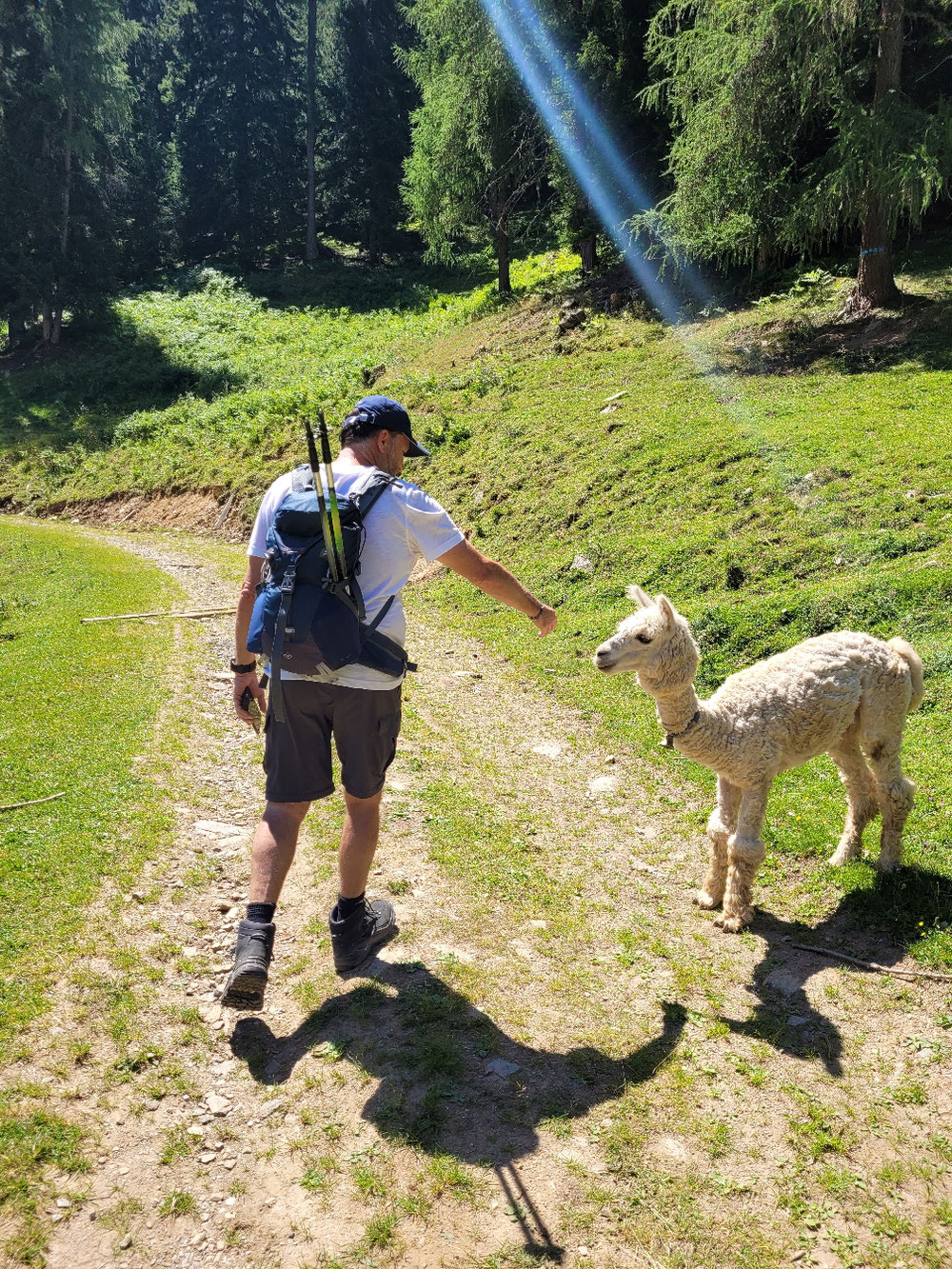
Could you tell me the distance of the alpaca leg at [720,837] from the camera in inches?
222

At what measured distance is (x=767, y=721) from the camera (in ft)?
17.8

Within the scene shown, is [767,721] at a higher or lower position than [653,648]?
lower

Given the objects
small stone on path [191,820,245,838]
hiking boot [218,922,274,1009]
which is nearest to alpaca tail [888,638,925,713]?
hiking boot [218,922,274,1009]

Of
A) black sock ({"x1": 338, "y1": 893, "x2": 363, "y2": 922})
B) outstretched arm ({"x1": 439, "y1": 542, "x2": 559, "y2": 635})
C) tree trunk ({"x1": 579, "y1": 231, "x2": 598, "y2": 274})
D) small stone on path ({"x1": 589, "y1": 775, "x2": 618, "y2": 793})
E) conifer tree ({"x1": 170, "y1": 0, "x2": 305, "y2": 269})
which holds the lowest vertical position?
small stone on path ({"x1": 589, "y1": 775, "x2": 618, "y2": 793})

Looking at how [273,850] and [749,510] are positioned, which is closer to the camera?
[273,850]

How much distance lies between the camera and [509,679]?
1112 centimetres

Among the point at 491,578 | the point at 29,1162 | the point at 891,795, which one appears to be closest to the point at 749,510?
the point at 891,795

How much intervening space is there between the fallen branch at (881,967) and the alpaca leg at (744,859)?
0.36 m

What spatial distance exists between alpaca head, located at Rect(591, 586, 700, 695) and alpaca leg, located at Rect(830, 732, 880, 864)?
157 centimetres

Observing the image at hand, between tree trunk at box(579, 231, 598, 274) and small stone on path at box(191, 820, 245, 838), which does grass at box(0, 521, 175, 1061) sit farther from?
tree trunk at box(579, 231, 598, 274)

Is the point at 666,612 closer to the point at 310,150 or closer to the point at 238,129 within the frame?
the point at 310,150

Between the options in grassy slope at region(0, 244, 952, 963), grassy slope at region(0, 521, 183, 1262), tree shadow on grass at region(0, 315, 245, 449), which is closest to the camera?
grassy slope at region(0, 521, 183, 1262)

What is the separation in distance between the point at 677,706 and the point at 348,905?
2249 millimetres

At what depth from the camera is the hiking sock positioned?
4.83 meters
